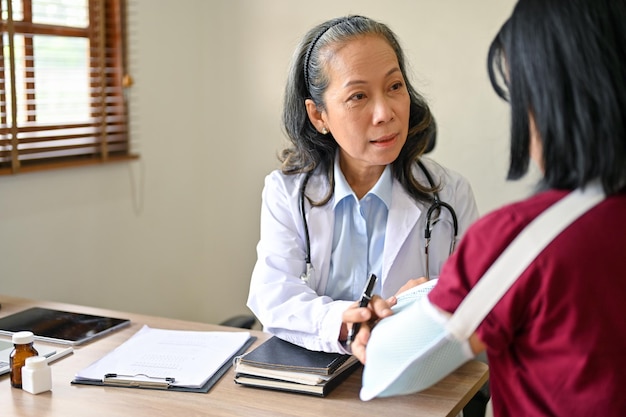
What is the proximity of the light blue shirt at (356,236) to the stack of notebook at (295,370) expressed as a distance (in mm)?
293

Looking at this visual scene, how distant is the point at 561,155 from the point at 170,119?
2.72 metres

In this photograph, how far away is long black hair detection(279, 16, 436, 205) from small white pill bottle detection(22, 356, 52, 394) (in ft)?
2.54

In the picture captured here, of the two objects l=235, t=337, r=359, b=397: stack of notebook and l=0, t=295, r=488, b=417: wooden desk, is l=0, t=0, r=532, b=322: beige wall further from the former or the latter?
l=235, t=337, r=359, b=397: stack of notebook

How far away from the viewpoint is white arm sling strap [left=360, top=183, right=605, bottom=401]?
97cm

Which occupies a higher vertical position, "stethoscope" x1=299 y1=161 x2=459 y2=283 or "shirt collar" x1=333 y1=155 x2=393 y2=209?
"shirt collar" x1=333 y1=155 x2=393 y2=209

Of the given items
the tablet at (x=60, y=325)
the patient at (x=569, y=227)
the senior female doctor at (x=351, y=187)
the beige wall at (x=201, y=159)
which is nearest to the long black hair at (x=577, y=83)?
the patient at (x=569, y=227)

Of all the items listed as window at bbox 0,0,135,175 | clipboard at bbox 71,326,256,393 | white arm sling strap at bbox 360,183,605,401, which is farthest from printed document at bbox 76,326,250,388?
window at bbox 0,0,135,175

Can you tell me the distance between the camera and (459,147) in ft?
10.5

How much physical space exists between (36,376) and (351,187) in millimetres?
880

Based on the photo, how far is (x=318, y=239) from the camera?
197cm

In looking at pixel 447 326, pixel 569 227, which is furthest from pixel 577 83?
pixel 447 326

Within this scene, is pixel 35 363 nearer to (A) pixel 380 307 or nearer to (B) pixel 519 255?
(A) pixel 380 307

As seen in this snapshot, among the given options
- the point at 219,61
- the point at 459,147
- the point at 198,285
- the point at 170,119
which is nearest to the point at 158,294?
the point at 198,285

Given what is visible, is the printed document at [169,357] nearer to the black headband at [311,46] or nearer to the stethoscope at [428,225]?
the stethoscope at [428,225]
